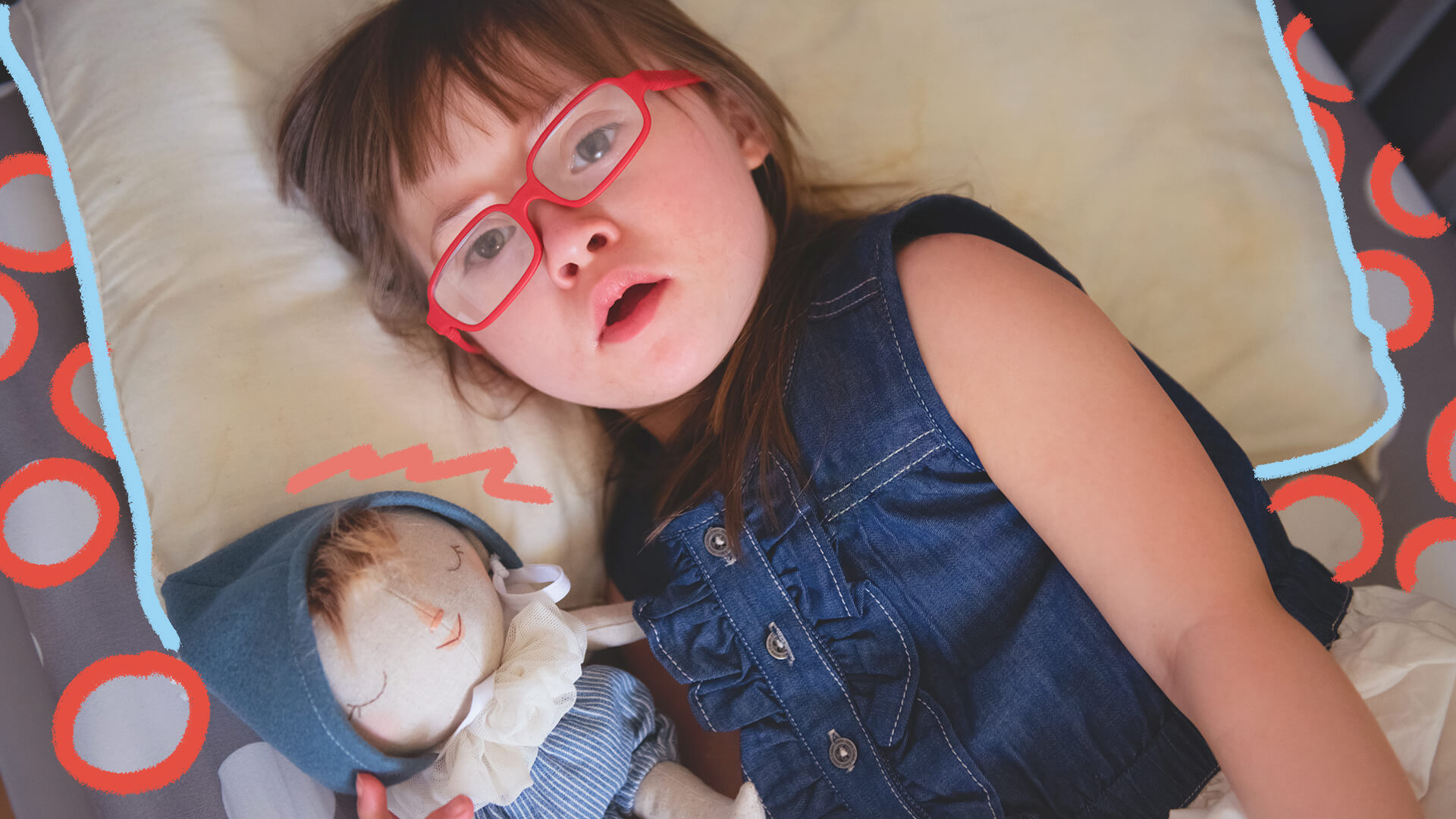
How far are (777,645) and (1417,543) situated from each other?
72 centimetres

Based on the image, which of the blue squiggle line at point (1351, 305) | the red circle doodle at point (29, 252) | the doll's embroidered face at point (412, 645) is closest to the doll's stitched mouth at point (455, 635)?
the doll's embroidered face at point (412, 645)

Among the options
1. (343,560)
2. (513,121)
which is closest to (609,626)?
(343,560)

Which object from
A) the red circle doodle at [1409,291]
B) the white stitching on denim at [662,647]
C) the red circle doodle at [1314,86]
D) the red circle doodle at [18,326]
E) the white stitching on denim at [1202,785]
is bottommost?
the red circle doodle at [18,326]

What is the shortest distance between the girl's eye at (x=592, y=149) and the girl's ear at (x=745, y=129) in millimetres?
182

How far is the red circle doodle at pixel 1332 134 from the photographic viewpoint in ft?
3.47

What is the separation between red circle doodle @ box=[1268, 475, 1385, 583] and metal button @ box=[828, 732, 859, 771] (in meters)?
0.58

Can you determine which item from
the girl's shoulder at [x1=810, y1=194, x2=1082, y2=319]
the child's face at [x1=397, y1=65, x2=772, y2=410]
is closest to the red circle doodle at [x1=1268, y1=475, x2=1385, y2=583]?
the girl's shoulder at [x1=810, y1=194, x2=1082, y2=319]

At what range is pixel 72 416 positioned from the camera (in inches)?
38.2

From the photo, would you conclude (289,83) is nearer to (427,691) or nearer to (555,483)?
(555,483)

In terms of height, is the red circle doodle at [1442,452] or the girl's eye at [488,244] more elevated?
the red circle doodle at [1442,452]

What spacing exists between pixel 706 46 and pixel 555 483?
521mm

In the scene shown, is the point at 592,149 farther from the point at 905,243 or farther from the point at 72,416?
the point at 72,416

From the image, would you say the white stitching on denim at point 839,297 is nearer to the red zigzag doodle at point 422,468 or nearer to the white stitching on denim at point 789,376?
the white stitching on denim at point 789,376

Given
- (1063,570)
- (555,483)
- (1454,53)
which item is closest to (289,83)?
(555,483)
